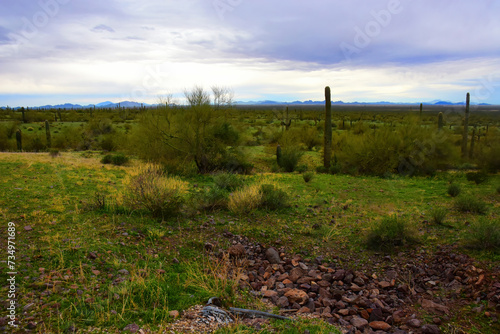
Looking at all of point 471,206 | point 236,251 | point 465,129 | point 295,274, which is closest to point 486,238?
point 471,206

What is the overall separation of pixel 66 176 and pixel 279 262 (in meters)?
9.20

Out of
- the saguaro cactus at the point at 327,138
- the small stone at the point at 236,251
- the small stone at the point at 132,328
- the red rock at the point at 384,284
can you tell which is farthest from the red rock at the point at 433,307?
the saguaro cactus at the point at 327,138

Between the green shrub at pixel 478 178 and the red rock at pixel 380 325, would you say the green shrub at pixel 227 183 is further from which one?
the green shrub at pixel 478 178

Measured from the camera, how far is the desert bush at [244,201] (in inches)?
361

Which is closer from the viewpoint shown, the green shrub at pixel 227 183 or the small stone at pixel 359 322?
the small stone at pixel 359 322

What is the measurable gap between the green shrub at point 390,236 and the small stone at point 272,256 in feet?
6.88

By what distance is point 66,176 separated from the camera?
12180mm

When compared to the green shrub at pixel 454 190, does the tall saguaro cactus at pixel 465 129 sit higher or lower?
higher

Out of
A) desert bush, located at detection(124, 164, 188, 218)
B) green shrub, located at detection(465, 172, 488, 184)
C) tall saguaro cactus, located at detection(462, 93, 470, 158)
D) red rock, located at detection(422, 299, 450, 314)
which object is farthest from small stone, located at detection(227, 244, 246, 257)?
tall saguaro cactus, located at detection(462, 93, 470, 158)

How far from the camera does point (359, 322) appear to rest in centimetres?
477

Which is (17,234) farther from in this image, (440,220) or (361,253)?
(440,220)

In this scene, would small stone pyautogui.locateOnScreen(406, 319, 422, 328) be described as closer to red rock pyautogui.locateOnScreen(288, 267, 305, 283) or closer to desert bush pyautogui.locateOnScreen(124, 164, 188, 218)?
red rock pyautogui.locateOnScreen(288, 267, 305, 283)

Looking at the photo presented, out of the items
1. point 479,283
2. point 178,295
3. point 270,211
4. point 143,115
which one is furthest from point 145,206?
point 143,115

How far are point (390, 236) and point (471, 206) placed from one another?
166 inches
